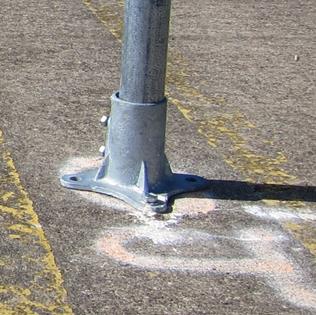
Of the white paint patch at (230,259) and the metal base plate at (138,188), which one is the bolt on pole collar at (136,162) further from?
the white paint patch at (230,259)

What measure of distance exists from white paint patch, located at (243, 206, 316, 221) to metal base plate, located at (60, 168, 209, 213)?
0.29 meters

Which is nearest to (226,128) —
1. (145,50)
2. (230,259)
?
(145,50)

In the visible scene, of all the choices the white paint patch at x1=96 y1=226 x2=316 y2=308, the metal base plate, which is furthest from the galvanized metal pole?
the white paint patch at x1=96 y1=226 x2=316 y2=308

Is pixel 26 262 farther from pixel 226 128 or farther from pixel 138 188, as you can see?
pixel 226 128

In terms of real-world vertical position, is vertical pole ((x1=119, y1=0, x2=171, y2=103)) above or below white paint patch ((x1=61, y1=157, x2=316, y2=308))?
above

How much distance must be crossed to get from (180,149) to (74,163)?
1.90ft

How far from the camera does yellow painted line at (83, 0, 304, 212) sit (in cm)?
547

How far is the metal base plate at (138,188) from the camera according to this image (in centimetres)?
498

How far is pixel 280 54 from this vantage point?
7555mm

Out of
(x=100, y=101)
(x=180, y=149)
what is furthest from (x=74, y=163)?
(x=100, y=101)

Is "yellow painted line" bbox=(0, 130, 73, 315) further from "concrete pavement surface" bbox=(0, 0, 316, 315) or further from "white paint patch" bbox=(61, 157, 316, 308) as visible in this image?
"white paint patch" bbox=(61, 157, 316, 308)

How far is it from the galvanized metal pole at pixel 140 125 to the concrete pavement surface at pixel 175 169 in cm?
8

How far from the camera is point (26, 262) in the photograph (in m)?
4.43

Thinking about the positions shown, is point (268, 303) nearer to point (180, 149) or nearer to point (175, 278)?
point (175, 278)
